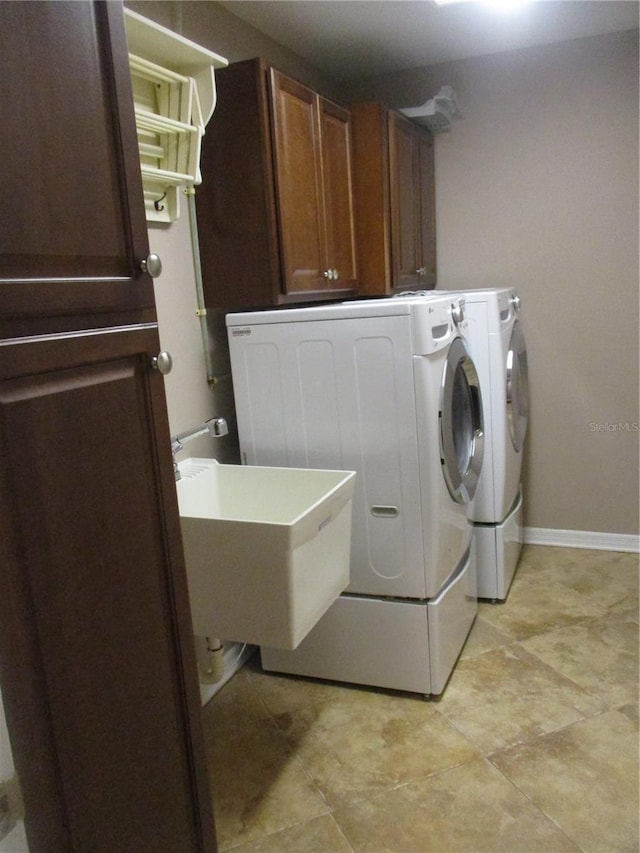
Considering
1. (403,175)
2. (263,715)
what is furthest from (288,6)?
(263,715)

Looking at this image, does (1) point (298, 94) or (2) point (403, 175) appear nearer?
(1) point (298, 94)

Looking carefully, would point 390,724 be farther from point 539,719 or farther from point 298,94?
point 298,94

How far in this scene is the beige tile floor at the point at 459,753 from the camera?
5.47 feet

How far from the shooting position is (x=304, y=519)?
1.60 metres

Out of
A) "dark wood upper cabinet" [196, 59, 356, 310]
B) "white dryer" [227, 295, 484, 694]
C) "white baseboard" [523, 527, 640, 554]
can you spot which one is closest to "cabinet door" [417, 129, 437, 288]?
"dark wood upper cabinet" [196, 59, 356, 310]

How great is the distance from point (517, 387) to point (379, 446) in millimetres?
1042

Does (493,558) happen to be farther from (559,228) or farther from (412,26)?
(412,26)

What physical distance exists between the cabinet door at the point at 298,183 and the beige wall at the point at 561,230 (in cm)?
115

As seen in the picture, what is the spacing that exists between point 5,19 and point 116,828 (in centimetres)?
110

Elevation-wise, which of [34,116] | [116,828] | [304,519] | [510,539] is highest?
[34,116]

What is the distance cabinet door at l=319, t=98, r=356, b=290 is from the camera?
244 cm

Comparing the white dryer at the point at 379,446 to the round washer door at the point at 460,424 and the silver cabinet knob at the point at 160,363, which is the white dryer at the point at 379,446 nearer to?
the round washer door at the point at 460,424

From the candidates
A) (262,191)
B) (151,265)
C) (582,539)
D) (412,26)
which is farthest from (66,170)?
(582,539)

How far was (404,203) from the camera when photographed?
285cm
